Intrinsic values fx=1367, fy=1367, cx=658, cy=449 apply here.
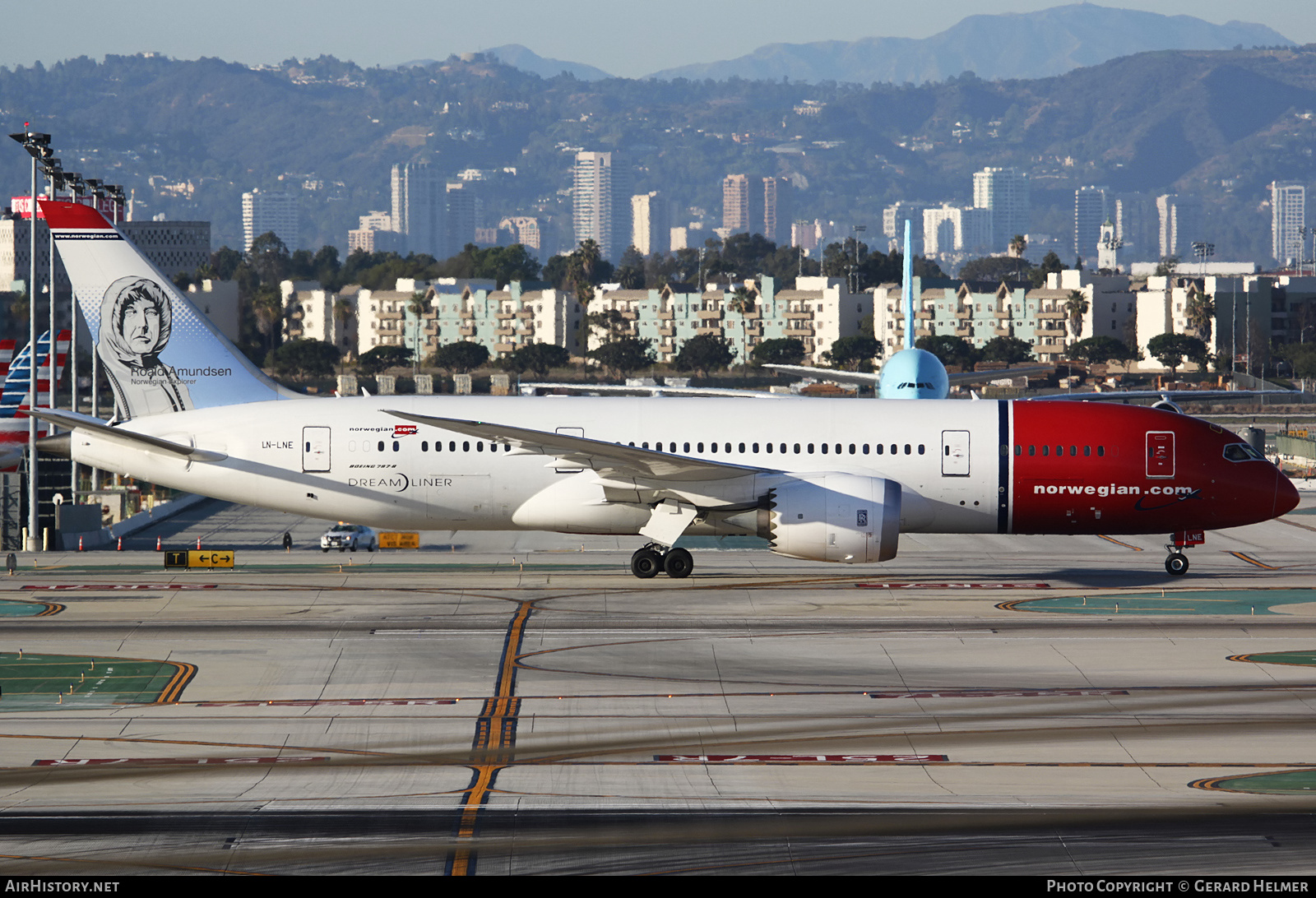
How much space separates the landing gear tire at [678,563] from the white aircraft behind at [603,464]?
0.04 meters

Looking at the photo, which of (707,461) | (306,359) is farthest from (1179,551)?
(306,359)

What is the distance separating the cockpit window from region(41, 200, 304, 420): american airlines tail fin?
2618 cm

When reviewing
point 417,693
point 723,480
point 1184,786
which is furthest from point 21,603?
point 1184,786

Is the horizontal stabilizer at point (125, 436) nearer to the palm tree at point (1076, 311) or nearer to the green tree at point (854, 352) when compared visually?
the green tree at point (854, 352)

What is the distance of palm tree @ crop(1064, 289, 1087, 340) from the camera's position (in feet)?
643

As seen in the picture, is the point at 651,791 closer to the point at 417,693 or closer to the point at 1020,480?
the point at 417,693

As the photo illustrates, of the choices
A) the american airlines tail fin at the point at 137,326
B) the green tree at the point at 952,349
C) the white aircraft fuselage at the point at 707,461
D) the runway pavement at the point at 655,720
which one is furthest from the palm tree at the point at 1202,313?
the american airlines tail fin at the point at 137,326

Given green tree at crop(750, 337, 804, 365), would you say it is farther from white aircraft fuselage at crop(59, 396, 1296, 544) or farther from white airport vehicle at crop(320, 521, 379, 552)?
white aircraft fuselage at crop(59, 396, 1296, 544)

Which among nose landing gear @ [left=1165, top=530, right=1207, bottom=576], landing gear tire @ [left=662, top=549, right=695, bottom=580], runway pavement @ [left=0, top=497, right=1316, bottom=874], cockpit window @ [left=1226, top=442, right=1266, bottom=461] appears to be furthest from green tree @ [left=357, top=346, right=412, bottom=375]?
cockpit window @ [left=1226, top=442, right=1266, bottom=461]

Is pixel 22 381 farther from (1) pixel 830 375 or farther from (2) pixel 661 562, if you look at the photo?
(1) pixel 830 375

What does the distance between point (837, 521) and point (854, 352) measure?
148289mm

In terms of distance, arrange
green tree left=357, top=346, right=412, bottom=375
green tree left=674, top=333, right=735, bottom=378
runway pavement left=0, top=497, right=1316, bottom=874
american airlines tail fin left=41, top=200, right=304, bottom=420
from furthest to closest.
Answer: green tree left=674, top=333, right=735, bottom=378 < green tree left=357, top=346, right=412, bottom=375 < american airlines tail fin left=41, top=200, right=304, bottom=420 < runway pavement left=0, top=497, right=1316, bottom=874

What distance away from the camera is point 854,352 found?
179 meters

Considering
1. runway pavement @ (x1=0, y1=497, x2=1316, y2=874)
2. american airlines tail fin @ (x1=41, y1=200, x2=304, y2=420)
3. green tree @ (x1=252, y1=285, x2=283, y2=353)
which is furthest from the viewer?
green tree @ (x1=252, y1=285, x2=283, y2=353)
